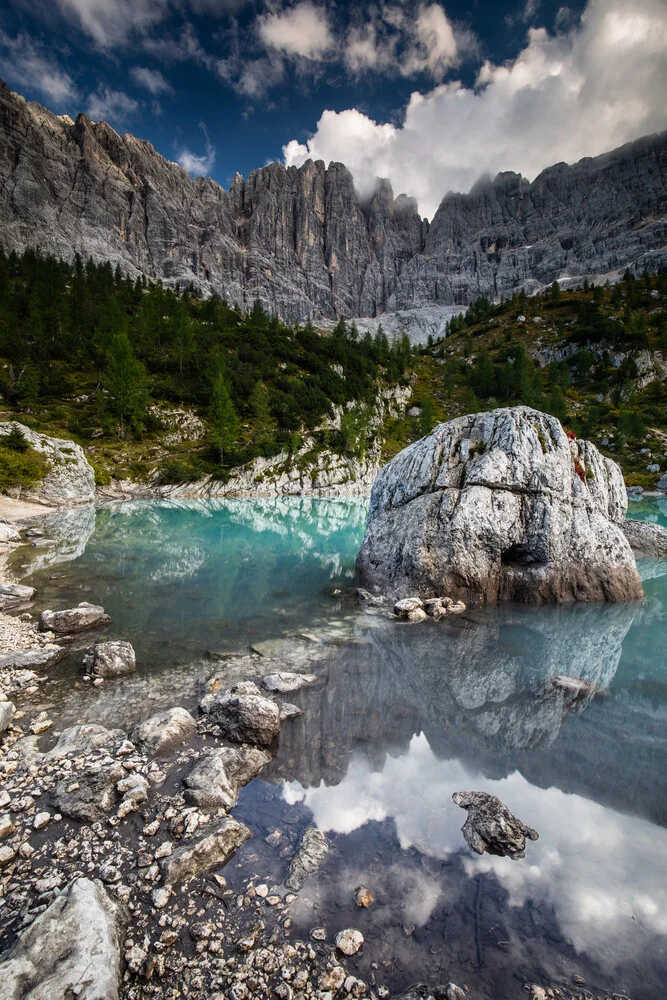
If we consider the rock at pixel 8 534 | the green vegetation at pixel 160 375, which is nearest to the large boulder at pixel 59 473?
the green vegetation at pixel 160 375

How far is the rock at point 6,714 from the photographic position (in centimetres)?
783

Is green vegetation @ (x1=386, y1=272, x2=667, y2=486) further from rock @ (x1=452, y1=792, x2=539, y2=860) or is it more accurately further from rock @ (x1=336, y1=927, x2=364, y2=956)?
rock @ (x1=336, y1=927, x2=364, y2=956)

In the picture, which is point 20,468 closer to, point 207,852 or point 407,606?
point 407,606

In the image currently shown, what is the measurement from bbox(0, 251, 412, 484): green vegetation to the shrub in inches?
417

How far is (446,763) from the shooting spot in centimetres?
805

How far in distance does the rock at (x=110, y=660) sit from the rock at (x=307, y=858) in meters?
6.63

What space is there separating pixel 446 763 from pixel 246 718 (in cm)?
402

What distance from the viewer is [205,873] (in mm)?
5406

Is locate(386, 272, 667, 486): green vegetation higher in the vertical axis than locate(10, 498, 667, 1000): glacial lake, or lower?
higher

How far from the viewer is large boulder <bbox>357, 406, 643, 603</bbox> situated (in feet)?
58.8

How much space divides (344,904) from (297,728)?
3.83 meters

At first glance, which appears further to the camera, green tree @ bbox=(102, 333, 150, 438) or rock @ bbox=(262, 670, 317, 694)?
green tree @ bbox=(102, 333, 150, 438)

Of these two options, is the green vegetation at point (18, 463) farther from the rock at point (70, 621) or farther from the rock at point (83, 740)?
the rock at point (83, 740)

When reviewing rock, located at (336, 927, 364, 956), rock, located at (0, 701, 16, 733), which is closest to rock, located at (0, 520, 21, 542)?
rock, located at (0, 701, 16, 733)
